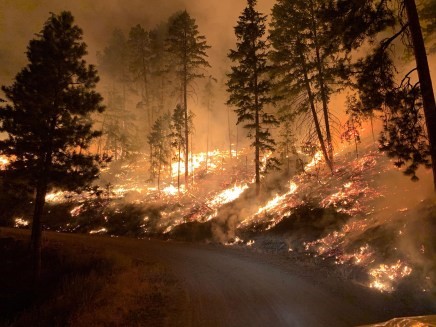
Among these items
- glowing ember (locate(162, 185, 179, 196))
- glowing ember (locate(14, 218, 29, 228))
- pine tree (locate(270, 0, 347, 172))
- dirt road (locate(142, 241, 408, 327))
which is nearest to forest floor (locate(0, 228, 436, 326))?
dirt road (locate(142, 241, 408, 327))

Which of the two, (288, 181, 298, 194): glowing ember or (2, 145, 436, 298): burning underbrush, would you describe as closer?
(2, 145, 436, 298): burning underbrush

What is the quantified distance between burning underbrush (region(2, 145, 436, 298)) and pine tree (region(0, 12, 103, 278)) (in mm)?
1645

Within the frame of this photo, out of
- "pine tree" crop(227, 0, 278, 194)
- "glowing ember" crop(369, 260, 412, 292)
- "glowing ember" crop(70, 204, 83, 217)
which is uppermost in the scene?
"pine tree" crop(227, 0, 278, 194)

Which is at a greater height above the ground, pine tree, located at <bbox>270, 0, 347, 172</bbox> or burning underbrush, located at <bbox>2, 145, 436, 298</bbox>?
pine tree, located at <bbox>270, 0, 347, 172</bbox>

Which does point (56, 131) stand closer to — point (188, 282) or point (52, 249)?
point (52, 249)

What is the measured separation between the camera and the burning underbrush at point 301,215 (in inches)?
456

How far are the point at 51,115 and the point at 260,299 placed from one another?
1398 centimetres

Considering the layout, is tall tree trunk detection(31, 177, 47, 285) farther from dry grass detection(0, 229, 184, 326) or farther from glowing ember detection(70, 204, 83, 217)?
glowing ember detection(70, 204, 83, 217)

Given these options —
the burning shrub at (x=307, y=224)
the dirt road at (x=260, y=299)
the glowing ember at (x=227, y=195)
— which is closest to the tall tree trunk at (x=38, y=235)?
the dirt road at (x=260, y=299)

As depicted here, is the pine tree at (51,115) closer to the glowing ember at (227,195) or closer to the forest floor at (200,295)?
the forest floor at (200,295)

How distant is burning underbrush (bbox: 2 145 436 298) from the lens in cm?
1159

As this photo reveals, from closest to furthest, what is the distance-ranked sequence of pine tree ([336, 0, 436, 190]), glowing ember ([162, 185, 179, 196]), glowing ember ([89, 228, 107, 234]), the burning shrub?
pine tree ([336, 0, 436, 190]) < the burning shrub < glowing ember ([89, 228, 107, 234]) < glowing ember ([162, 185, 179, 196])

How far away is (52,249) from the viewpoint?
69.3ft

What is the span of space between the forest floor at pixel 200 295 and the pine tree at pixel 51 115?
4185 mm
